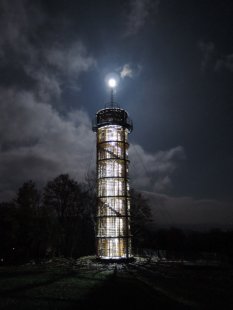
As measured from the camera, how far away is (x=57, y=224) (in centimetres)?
3409

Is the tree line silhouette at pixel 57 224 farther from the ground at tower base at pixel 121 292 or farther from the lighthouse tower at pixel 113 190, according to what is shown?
the ground at tower base at pixel 121 292

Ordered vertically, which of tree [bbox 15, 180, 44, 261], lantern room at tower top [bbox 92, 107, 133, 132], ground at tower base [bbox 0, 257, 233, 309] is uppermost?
lantern room at tower top [bbox 92, 107, 133, 132]

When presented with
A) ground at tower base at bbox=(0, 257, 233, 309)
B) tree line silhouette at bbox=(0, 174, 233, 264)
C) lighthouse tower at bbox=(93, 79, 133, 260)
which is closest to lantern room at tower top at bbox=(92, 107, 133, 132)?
lighthouse tower at bbox=(93, 79, 133, 260)

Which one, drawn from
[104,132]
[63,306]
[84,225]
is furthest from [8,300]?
[84,225]

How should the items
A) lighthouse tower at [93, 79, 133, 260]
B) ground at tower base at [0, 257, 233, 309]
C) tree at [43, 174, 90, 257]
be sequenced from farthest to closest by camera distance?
tree at [43, 174, 90, 257], lighthouse tower at [93, 79, 133, 260], ground at tower base at [0, 257, 233, 309]

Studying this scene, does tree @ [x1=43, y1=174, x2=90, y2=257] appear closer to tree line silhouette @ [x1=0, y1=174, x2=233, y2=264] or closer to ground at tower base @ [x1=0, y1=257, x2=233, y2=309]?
tree line silhouette @ [x1=0, y1=174, x2=233, y2=264]

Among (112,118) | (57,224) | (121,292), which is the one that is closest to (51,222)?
(57,224)

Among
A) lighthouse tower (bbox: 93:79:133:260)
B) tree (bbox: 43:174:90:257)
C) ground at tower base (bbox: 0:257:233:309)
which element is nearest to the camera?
ground at tower base (bbox: 0:257:233:309)

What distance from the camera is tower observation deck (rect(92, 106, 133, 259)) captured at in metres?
32.3

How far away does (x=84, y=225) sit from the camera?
143 ft

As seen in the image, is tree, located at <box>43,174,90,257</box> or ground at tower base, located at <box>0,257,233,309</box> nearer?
ground at tower base, located at <box>0,257,233,309</box>

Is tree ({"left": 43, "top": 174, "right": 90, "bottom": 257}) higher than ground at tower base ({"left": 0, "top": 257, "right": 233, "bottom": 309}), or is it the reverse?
tree ({"left": 43, "top": 174, "right": 90, "bottom": 257})

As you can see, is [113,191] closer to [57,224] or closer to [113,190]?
[113,190]

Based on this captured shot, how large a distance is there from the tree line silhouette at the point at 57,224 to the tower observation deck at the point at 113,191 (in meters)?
3.91
